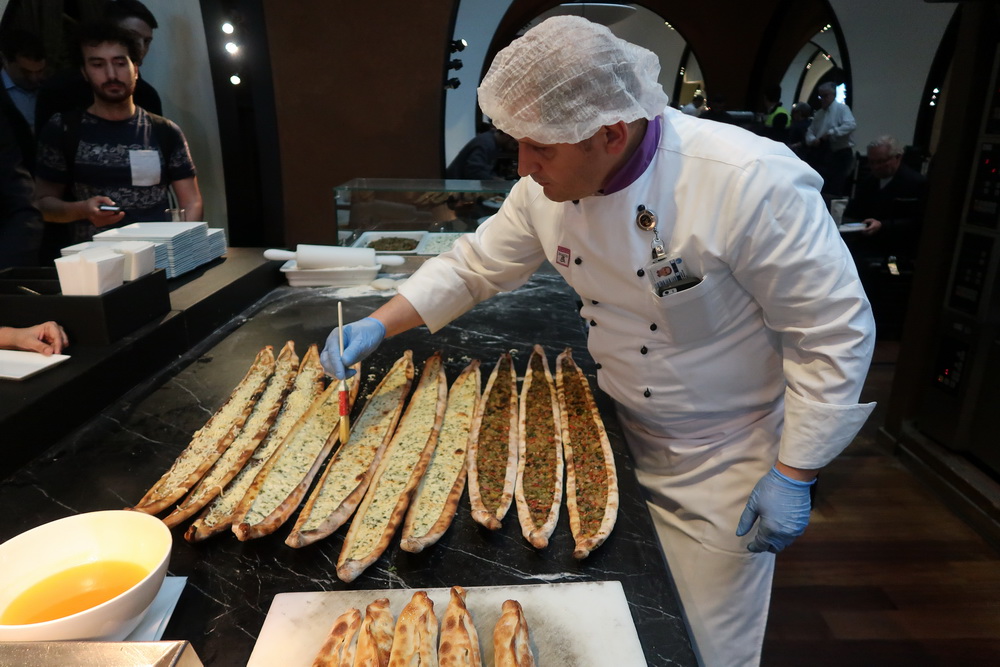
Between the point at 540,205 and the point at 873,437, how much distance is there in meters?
3.57

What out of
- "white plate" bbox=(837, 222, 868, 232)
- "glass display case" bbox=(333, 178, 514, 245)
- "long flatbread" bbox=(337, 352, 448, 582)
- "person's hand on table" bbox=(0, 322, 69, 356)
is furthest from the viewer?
"white plate" bbox=(837, 222, 868, 232)

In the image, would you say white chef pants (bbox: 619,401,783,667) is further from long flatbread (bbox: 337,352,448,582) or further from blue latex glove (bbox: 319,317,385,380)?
blue latex glove (bbox: 319,317,385,380)

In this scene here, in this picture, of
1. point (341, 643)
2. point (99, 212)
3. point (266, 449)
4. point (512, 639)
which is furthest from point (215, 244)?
point (512, 639)

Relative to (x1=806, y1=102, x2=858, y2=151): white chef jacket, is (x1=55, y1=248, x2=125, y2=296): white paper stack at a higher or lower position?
lower

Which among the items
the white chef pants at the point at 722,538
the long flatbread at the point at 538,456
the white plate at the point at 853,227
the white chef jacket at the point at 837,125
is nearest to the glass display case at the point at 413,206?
the long flatbread at the point at 538,456

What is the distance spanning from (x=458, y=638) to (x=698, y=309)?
3.39 ft

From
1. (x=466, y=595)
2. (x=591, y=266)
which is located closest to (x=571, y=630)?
(x=466, y=595)

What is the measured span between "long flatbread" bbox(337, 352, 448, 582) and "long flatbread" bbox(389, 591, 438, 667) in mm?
207

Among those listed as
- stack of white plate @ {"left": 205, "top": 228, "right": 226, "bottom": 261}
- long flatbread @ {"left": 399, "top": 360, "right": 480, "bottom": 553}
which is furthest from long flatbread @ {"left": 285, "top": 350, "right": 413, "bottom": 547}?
stack of white plate @ {"left": 205, "top": 228, "right": 226, "bottom": 261}

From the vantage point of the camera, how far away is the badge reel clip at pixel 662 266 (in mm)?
1669

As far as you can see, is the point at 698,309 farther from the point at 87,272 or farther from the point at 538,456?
the point at 87,272

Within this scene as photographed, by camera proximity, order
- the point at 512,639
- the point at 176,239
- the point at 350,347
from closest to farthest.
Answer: the point at 512,639 < the point at 350,347 < the point at 176,239

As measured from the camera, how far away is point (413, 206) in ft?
12.1

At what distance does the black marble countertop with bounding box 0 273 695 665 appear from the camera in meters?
1.22
